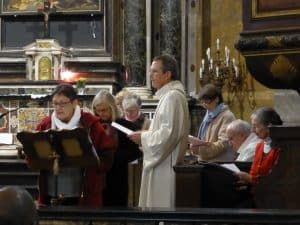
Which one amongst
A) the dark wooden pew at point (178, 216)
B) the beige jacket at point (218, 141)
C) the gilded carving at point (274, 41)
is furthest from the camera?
the beige jacket at point (218, 141)

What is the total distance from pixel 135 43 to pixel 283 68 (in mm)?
9830

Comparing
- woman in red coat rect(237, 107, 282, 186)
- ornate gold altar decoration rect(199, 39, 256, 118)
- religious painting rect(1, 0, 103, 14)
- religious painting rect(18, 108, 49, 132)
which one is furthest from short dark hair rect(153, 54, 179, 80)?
religious painting rect(1, 0, 103, 14)

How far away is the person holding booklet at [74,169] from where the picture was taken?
5.32 m

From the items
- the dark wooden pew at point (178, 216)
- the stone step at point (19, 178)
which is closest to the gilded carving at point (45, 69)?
the stone step at point (19, 178)

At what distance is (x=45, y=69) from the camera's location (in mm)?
14484

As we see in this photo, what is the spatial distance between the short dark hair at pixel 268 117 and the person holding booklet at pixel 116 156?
112 centimetres

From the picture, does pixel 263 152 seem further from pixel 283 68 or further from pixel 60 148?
pixel 60 148

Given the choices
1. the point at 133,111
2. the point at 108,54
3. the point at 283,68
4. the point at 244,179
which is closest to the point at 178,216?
the point at 283,68

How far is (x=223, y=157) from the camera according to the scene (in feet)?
22.9

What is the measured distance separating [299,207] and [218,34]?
9612mm

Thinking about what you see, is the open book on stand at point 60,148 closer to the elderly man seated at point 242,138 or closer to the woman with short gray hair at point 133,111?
the elderly man seated at point 242,138

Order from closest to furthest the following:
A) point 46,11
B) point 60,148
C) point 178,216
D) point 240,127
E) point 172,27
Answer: point 178,216 → point 60,148 → point 240,127 → point 172,27 → point 46,11

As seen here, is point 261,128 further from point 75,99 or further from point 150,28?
point 150,28

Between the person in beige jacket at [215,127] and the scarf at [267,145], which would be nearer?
the scarf at [267,145]
